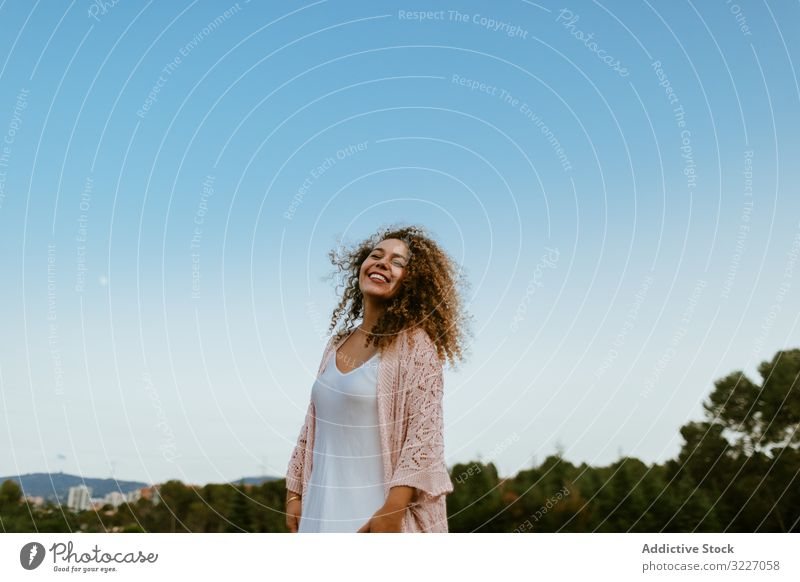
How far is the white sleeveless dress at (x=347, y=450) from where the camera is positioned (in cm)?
416

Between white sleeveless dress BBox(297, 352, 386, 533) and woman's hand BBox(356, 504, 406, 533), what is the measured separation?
0.11 meters

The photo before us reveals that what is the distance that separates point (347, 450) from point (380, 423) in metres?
0.27

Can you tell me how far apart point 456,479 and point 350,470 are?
528 inches

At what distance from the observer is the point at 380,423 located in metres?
4.12

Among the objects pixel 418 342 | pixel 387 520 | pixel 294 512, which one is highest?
pixel 418 342

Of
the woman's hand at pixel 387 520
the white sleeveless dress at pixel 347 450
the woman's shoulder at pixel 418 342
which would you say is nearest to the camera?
the woman's hand at pixel 387 520

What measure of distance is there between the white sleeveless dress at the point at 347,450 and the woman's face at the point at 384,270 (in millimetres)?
544

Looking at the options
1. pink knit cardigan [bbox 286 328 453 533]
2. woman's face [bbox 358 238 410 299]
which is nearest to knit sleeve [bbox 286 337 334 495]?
woman's face [bbox 358 238 410 299]

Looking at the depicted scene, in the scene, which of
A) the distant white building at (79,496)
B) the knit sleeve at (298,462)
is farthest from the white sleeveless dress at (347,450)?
the distant white building at (79,496)

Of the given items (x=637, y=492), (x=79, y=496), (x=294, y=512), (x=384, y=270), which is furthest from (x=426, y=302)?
(x=637, y=492)

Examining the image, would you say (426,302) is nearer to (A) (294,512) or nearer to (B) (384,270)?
(B) (384,270)

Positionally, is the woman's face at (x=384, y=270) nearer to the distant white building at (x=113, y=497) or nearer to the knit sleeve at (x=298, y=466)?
the knit sleeve at (x=298, y=466)

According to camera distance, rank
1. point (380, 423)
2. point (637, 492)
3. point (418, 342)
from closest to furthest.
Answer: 1. point (380, 423)
2. point (418, 342)
3. point (637, 492)
